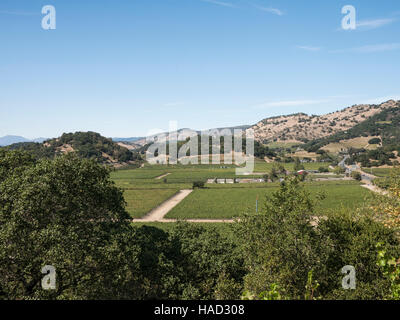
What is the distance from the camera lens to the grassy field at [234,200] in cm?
6625

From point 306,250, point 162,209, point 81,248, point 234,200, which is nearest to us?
point 81,248

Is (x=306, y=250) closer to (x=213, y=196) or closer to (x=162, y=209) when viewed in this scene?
(x=162, y=209)

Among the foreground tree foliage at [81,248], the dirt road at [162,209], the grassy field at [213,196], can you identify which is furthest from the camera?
the grassy field at [213,196]

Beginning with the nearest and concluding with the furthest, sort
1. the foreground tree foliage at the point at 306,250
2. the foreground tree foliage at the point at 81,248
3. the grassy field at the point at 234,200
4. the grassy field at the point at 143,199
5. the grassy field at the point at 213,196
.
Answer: the foreground tree foliage at the point at 81,248, the foreground tree foliage at the point at 306,250, the grassy field at the point at 234,200, the grassy field at the point at 213,196, the grassy field at the point at 143,199

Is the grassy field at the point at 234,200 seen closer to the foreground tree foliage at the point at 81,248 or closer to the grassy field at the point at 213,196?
the grassy field at the point at 213,196

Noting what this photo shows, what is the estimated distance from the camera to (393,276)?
7.34 metres

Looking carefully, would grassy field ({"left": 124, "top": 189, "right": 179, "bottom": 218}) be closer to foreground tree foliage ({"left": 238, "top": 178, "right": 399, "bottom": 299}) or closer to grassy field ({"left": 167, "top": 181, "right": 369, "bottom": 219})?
grassy field ({"left": 167, "top": 181, "right": 369, "bottom": 219})

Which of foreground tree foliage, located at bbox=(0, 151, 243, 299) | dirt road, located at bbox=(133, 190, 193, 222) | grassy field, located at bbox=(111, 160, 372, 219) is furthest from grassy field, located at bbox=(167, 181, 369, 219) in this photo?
foreground tree foliage, located at bbox=(0, 151, 243, 299)

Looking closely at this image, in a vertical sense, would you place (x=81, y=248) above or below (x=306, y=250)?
above

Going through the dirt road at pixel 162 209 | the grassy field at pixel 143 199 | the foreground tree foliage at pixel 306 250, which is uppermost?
the foreground tree foliage at pixel 306 250

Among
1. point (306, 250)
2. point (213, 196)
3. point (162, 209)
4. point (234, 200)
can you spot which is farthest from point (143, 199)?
point (306, 250)

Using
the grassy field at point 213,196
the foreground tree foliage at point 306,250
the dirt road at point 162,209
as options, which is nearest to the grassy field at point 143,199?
the grassy field at point 213,196

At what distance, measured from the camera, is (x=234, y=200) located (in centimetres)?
8069
